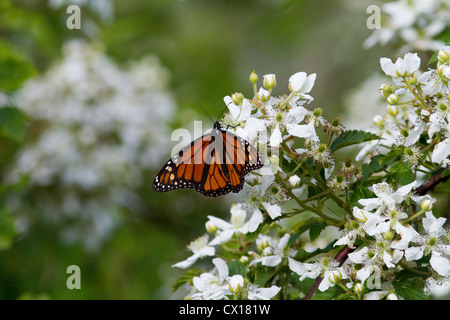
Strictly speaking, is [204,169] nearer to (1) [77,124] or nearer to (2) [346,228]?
(2) [346,228]

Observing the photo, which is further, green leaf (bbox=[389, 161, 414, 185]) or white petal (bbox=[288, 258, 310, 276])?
white petal (bbox=[288, 258, 310, 276])

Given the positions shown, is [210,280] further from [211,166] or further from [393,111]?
[393,111]

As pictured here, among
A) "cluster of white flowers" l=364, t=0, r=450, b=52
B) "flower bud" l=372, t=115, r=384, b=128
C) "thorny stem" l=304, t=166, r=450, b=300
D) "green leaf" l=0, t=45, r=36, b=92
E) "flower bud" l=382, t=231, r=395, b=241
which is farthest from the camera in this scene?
"green leaf" l=0, t=45, r=36, b=92

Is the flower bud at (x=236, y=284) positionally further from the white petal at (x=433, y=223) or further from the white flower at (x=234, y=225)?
the white petal at (x=433, y=223)

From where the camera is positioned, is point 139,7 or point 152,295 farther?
point 139,7

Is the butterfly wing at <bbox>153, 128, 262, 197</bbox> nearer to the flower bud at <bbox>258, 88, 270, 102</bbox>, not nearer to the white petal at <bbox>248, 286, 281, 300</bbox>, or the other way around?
the flower bud at <bbox>258, 88, 270, 102</bbox>

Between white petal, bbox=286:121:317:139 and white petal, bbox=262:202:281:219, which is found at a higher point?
white petal, bbox=286:121:317:139

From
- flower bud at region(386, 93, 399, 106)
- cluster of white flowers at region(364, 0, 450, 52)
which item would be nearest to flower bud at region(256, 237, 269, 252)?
flower bud at region(386, 93, 399, 106)

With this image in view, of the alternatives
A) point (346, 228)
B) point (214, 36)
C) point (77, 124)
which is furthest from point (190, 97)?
point (346, 228)
